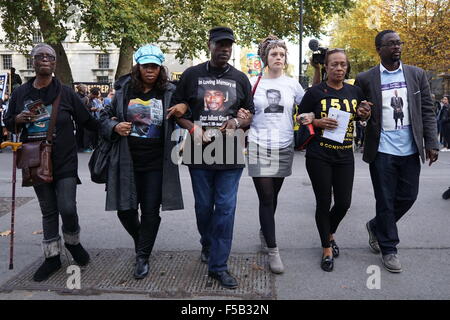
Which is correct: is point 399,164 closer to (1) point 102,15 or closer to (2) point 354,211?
(2) point 354,211

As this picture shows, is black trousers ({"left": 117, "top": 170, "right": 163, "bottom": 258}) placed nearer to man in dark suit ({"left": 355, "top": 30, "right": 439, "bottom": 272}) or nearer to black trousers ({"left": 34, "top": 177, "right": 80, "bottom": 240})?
black trousers ({"left": 34, "top": 177, "right": 80, "bottom": 240})

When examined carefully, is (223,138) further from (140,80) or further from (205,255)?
(205,255)

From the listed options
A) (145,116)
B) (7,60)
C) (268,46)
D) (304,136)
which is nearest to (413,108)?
(304,136)

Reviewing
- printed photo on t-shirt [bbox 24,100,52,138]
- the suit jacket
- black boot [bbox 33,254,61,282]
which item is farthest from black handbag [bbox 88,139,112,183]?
the suit jacket

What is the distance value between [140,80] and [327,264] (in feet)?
7.24

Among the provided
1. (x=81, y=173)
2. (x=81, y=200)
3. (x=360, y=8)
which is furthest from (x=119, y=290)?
(x=360, y=8)

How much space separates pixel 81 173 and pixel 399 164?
6.98 metres

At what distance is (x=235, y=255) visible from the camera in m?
4.17

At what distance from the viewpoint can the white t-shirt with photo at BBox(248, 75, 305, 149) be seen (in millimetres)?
3818

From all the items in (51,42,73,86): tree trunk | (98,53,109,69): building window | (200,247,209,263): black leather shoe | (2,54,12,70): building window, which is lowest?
(200,247,209,263): black leather shoe

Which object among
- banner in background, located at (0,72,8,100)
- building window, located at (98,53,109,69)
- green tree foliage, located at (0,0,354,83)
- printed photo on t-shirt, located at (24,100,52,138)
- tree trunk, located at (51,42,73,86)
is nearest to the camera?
printed photo on t-shirt, located at (24,100,52,138)

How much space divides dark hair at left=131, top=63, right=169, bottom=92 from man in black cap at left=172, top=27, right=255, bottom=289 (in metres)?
0.16

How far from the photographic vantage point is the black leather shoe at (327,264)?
3757mm

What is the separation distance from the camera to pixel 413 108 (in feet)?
12.4
